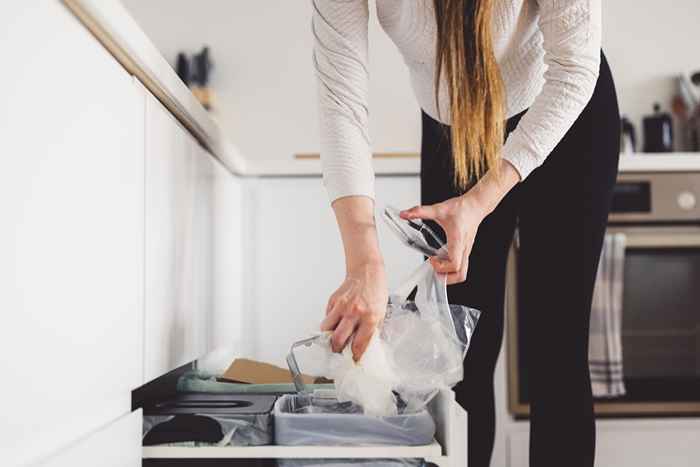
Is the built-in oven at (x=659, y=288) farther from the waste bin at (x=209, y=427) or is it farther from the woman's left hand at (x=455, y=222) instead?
the waste bin at (x=209, y=427)

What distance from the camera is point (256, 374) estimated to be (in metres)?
1.23

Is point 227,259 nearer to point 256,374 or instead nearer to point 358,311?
point 256,374

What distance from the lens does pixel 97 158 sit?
2.48 ft

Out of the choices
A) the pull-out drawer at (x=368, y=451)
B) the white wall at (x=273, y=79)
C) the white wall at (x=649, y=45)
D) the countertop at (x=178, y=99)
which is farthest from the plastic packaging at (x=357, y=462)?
the white wall at (x=649, y=45)

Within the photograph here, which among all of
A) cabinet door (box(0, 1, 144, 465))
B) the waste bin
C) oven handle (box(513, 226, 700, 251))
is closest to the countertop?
cabinet door (box(0, 1, 144, 465))

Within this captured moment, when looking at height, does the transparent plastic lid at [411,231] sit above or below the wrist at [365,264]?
above

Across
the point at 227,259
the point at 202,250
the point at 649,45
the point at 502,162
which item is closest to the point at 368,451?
the point at 502,162

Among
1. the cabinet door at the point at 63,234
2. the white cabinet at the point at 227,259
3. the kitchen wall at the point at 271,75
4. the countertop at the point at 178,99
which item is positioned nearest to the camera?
the cabinet door at the point at 63,234

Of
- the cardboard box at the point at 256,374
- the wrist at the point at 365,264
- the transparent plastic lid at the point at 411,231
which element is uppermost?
the transparent plastic lid at the point at 411,231

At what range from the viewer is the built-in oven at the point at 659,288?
6.12 ft

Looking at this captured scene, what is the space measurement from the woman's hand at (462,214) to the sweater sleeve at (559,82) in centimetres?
3

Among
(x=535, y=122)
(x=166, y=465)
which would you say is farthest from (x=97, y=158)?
(x=535, y=122)

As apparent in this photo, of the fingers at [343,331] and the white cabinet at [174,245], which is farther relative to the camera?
the white cabinet at [174,245]

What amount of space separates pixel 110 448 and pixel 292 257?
3.80 ft
